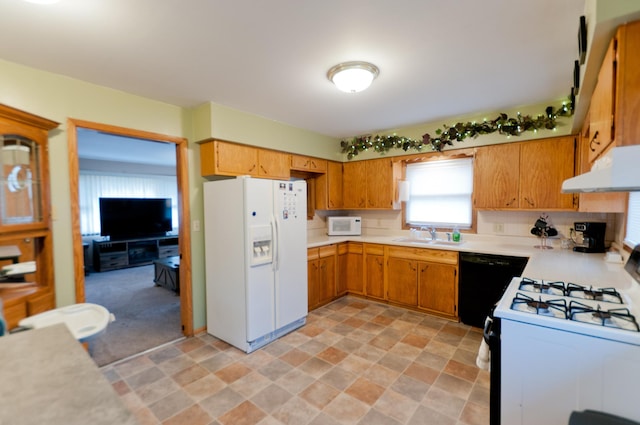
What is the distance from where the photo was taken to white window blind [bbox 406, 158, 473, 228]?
385 cm

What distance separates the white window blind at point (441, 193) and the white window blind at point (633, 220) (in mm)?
1533

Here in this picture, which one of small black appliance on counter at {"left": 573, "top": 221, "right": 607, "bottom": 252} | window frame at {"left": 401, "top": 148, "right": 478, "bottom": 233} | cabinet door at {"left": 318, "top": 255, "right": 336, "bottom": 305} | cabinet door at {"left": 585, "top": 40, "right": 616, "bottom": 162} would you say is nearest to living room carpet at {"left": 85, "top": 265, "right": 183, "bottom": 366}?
cabinet door at {"left": 318, "top": 255, "right": 336, "bottom": 305}

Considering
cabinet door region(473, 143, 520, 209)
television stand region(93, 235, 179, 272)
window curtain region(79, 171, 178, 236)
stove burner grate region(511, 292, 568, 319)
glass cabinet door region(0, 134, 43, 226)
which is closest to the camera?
stove burner grate region(511, 292, 568, 319)

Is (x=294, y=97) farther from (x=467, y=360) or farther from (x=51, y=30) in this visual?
(x=467, y=360)

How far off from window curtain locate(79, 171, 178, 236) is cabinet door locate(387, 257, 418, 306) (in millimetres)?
4760

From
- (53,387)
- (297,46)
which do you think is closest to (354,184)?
(297,46)

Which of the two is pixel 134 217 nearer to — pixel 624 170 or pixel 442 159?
pixel 442 159

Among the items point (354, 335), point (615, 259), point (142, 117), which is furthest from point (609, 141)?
point (142, 117)

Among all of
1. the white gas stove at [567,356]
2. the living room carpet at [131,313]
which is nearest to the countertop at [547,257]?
the white gas stove at [567,356]

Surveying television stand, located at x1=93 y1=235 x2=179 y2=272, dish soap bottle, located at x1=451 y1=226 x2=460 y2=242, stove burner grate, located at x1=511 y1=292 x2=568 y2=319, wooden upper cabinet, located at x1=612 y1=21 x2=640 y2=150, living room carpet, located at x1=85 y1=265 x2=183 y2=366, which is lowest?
living room carpet, located at x1=85 y1=265 x2=183 y2=366

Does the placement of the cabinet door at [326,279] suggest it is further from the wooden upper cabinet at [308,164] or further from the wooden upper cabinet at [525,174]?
the wooden upper cabinet at [525,174]

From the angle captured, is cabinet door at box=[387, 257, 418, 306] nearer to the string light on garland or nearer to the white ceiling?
the string light on garland

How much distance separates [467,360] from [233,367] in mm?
2129

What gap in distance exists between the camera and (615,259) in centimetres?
245
